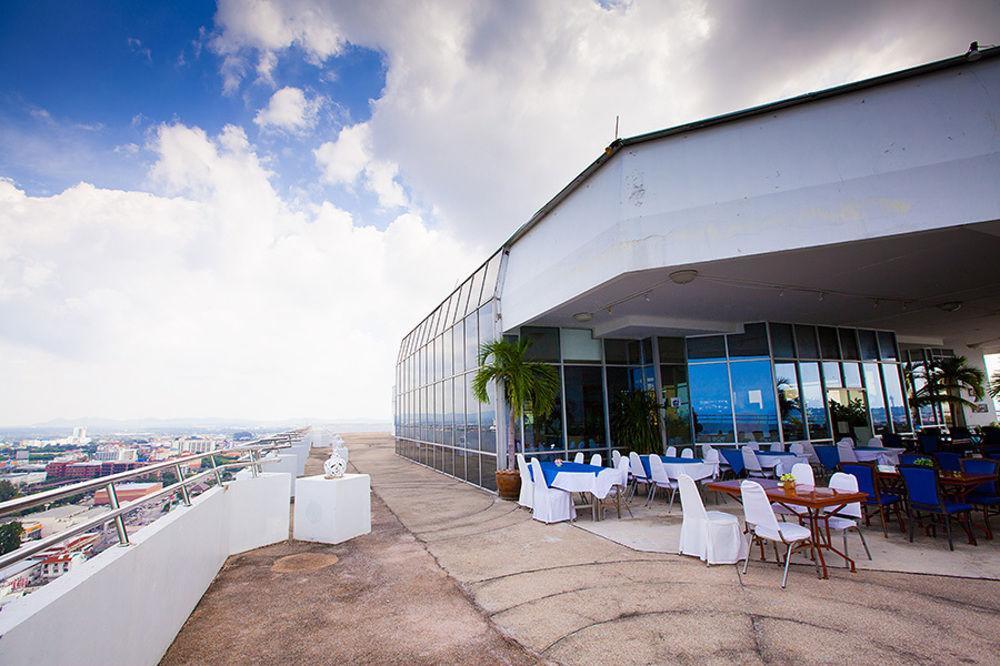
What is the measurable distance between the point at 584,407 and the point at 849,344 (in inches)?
316

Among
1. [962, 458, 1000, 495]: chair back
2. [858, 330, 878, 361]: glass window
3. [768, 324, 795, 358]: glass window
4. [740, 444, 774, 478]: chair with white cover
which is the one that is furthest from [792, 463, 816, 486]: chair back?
[858, 330, 878, 361]: glass window

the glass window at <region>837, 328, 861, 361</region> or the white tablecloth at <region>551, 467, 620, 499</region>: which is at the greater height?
the glass window at <region>837, 328, 861, 361</region>

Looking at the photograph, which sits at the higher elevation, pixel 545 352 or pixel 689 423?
pixel 545 352

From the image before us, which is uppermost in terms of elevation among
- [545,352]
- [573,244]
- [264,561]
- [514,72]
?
[514,72]

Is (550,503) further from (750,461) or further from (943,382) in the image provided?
(943,382)

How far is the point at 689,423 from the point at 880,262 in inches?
215

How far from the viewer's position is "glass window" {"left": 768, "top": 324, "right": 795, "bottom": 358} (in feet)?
35.3

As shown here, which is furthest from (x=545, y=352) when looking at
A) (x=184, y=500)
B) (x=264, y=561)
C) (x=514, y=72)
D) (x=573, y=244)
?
(x=184, y=500)

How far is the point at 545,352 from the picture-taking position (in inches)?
397

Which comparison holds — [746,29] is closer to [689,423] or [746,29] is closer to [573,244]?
[573,244]

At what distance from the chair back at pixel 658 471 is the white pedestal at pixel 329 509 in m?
4.91

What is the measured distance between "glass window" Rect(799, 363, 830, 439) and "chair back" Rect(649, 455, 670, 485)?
18.7 feet

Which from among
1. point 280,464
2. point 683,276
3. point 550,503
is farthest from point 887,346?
point 280,464

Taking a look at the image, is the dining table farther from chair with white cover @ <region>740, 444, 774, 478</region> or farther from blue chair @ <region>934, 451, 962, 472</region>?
blue chair @ <region>934, 451, 962, 472</region>
